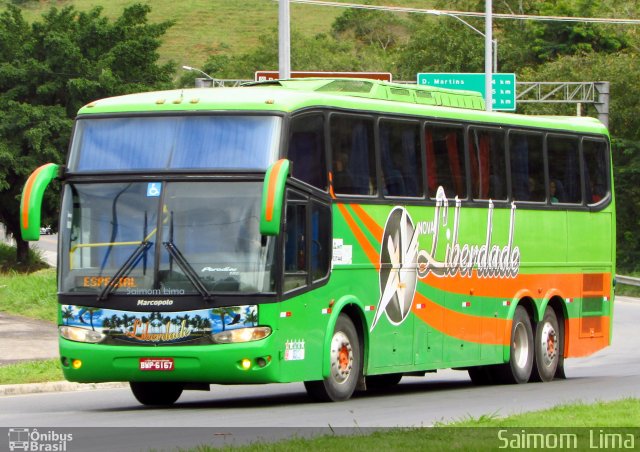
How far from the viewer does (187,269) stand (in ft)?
50.7

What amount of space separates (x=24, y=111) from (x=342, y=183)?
95.3 feet

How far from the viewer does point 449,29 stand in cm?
8606

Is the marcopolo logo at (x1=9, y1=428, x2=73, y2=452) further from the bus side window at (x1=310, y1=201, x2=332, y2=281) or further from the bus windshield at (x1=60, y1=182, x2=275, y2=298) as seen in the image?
the bus side window at (x1=310, y1=201, x2=332, y2=281)

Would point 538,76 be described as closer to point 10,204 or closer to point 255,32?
point 10,204

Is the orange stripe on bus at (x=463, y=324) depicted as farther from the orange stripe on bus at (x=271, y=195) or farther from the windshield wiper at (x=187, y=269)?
the orange stripe on bus at (x=271, y=195)

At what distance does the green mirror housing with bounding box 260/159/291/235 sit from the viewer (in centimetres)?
1478

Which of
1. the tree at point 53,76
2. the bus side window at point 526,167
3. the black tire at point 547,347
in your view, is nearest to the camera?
the bus side window at point 526,167

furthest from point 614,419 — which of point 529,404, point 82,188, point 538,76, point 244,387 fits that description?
point 538,76

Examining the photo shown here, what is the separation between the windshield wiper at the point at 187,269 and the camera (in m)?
15.4

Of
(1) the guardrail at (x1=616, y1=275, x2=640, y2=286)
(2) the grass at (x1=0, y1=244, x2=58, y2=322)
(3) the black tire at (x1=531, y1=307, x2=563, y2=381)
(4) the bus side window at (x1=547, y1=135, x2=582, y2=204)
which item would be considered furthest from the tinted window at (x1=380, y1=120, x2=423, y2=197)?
(1) the guardrail at (x1=616, y1=275, x2=640, y2=286)

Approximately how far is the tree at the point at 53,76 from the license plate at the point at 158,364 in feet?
90.6

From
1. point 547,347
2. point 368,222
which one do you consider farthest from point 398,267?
point 547,347

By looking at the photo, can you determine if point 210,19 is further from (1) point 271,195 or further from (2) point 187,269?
(1) point 271,195

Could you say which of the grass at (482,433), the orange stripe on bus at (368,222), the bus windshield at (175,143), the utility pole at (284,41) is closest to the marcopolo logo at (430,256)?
the orange stripe on bus at (368,222)
